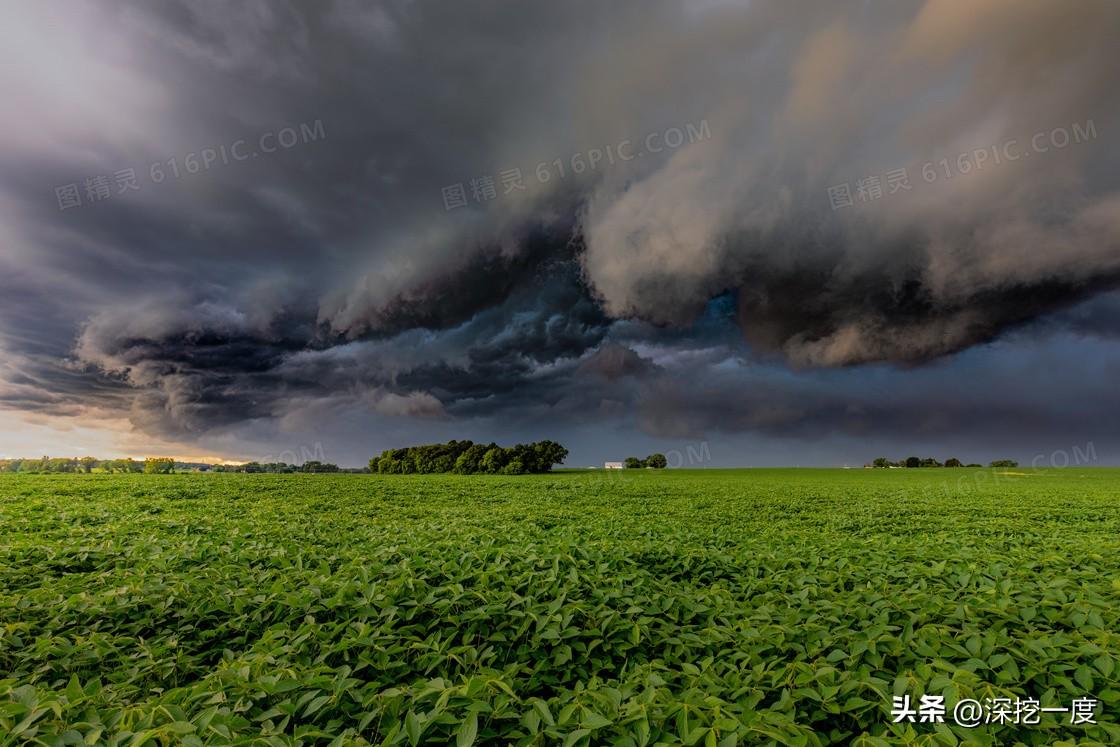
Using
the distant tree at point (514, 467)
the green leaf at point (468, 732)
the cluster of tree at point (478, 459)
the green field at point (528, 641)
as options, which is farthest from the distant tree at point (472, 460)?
the green leaf at point (468, 732)

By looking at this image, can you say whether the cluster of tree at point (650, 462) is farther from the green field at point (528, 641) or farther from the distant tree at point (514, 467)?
the green field at point (528, 641)

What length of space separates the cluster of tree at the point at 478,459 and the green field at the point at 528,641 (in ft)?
234

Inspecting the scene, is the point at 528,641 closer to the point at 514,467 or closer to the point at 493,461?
the point at 514,467

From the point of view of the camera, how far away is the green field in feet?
9.68

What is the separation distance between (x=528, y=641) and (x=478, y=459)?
272 ft

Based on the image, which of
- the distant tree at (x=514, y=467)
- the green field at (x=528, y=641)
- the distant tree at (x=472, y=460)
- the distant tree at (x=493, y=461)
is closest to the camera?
the green field at (x=528, y=641)

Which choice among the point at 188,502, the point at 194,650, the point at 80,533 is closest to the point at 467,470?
the point at 188,502

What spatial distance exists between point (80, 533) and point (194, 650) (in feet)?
24.2

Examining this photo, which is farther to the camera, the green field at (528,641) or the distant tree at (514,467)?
the distant tree at (514,467)

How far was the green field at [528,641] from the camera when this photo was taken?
295cm

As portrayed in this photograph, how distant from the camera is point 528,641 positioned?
489cm

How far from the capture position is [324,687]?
10.8 feet

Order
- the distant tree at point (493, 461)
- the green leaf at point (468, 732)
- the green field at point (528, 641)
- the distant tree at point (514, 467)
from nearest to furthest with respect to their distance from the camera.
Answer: the green leaf at point (468, 732) → the green field at point (528, 641) → the distant tree at point (514, 467) → the distant tree at point (493, 461)

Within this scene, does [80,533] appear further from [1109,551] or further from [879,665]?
[1109,551]
